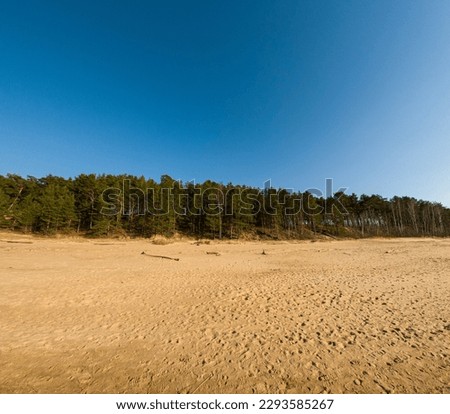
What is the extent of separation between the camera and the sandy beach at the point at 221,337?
175 inches

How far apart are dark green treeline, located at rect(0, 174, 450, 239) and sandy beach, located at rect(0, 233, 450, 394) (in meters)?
29.8

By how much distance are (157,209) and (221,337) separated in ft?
123

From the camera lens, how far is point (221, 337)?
636 cm

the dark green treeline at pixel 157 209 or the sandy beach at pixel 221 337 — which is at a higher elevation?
the dark green treeline at pixel 157 209

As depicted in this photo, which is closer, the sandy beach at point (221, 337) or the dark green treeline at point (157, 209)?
the sandy beach at point (221, 337)

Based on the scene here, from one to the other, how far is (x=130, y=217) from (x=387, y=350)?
44.5 metres

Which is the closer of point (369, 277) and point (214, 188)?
point (369, 277)

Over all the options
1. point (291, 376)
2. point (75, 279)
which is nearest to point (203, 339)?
point (291, 376)

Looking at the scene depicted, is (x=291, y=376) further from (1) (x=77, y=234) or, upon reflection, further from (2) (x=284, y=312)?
(1) (x=77, y=234)

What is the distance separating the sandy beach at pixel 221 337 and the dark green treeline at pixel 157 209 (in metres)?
29.8

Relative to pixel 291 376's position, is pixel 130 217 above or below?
above

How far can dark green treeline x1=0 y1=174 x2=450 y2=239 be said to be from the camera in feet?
124

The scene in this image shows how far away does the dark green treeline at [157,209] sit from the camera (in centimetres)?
3766
